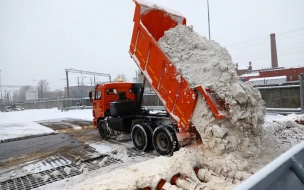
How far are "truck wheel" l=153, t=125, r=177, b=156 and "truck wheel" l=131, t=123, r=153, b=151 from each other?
0.43m

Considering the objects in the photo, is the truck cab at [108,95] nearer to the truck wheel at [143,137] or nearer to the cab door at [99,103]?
the cab door at [99,103]

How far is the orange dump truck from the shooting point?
533cm

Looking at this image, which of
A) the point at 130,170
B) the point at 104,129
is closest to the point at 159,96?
the point at 130,170

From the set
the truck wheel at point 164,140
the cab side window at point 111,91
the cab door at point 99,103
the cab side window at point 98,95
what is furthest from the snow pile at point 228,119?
the cab side window at point 98,95

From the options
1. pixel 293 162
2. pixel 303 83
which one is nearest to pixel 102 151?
pixel 293 162

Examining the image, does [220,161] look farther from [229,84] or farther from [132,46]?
[132,46]

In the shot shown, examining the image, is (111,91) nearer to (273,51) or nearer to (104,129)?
(104,129)

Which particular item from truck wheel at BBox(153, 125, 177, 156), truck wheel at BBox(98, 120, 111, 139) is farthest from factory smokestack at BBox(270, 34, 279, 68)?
truck wheel at BBox(153, 125, 177, 156)

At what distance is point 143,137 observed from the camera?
672cm

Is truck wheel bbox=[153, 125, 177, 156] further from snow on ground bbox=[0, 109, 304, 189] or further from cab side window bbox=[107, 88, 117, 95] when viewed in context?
cab side window bbox=[107, 88, 117, 95]

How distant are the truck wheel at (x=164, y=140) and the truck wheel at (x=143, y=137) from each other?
1.40 ft

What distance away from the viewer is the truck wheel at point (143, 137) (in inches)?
260

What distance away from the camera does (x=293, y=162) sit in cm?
143

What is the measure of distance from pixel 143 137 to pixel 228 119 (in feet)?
9.47
